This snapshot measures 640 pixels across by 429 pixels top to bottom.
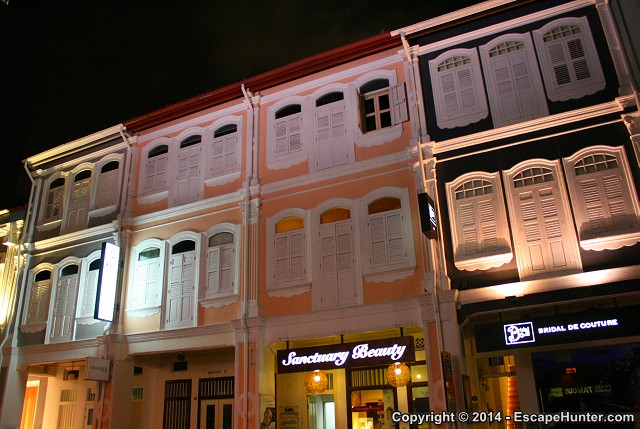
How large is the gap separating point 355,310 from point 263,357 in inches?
103

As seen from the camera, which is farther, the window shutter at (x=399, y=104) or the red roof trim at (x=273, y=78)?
the red roof trim at (x=273, y=78)

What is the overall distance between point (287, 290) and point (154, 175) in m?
6.20

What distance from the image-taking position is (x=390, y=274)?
12531 millimetres

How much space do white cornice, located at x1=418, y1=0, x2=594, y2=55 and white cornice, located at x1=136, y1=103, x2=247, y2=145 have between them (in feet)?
18.1

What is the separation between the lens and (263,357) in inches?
524

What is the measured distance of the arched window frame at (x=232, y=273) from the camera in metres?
14.1

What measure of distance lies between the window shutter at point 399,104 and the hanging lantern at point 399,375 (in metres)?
5.90

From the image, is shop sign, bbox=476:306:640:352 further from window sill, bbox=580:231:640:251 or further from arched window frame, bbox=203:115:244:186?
arched window frame, bbox=203:115:244:186

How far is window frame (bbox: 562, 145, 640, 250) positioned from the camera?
10.6 metres

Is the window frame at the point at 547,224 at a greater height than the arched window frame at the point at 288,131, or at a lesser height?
lesser

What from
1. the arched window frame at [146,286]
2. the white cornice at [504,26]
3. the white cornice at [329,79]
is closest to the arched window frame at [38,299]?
the arched window frame at [146,286]

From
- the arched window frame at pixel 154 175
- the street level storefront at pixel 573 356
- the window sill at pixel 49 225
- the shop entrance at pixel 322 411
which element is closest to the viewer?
the street level storefront at pixel 573 356

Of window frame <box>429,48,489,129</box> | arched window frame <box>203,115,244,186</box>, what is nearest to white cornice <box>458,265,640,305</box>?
window frame <box>429,48,489,129</box>

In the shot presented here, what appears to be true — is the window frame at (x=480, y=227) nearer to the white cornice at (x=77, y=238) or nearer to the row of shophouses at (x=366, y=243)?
the row of shophouses at (x=366, y=243)
